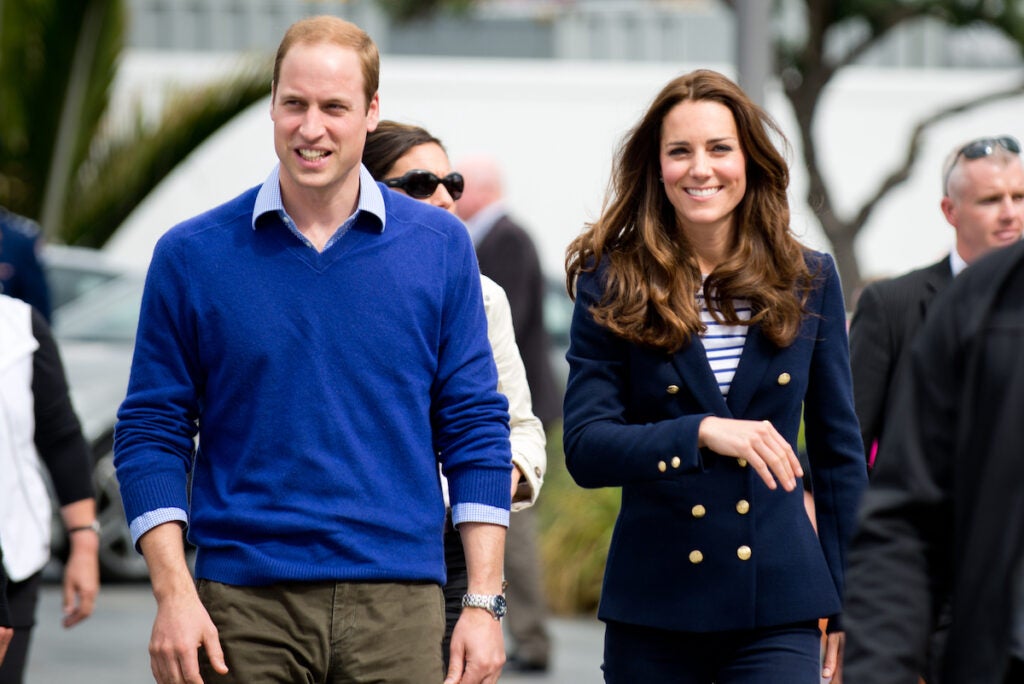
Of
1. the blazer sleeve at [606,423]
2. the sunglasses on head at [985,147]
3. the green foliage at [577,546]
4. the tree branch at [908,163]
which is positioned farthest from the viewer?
the tree branch at [908,163]

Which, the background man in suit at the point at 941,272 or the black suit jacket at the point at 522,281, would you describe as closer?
the background man in suit at the point at 941,272

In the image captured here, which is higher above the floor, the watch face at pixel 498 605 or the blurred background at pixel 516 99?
the blurred background at pixel 516 99

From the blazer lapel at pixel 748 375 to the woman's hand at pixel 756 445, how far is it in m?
0.18

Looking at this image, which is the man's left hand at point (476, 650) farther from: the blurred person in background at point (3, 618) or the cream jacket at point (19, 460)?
the cream jacket at point (19, 460)

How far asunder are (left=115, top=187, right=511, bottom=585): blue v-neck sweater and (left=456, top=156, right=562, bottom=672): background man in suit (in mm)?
4020

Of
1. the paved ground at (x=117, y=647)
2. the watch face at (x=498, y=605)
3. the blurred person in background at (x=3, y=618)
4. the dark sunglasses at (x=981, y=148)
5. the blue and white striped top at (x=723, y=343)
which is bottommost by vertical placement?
the paved ground at (x=117, y=647)

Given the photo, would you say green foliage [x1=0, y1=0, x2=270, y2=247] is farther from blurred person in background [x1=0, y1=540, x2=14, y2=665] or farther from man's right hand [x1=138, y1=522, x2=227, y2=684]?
man's right hand [x1=138, y1=522, x2=227, y2=684]

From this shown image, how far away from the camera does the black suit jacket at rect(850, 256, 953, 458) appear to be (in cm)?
476

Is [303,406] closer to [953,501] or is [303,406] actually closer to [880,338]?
[953,501]

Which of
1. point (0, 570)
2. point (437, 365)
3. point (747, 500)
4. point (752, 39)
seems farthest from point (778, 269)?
point (752, 39)

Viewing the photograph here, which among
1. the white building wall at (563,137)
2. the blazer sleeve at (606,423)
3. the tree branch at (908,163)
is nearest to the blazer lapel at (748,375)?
the blazer sleeve at (606,423)

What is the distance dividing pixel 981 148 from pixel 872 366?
859 mm

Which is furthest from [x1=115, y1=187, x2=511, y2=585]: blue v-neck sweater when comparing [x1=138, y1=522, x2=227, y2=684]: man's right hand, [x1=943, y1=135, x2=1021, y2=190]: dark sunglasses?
[x1=943, y1=135, x2=1021, y2=190]: dark sunglasses

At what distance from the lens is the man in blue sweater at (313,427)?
3.68 meters
